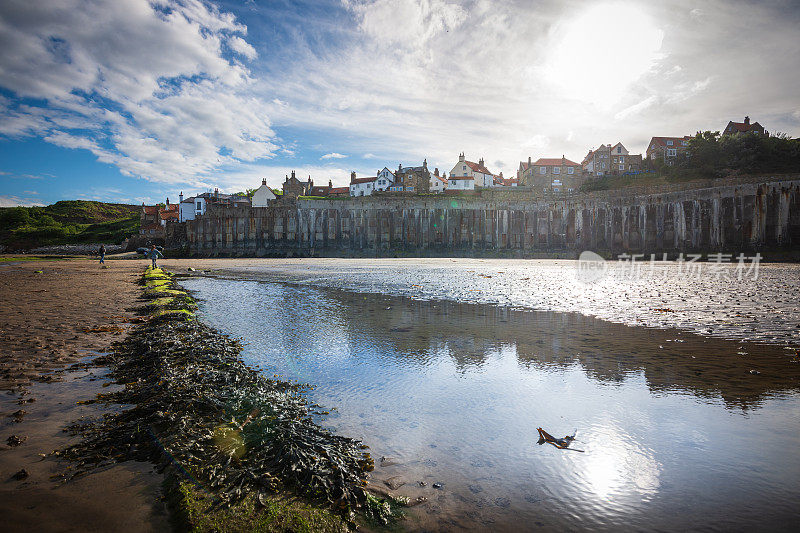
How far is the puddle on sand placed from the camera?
111 inches

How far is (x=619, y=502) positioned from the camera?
2881 millimetres

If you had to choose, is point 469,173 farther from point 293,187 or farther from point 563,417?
point 563,417

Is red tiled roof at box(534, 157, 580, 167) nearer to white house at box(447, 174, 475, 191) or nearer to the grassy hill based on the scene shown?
white house at box(447, 174, 475, 191)

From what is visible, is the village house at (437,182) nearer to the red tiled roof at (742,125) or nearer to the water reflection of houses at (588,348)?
the red tiled roof at (742,125)

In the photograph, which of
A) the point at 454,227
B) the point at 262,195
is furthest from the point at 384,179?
the point at 454,227

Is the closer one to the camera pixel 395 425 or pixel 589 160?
pixel 395 425

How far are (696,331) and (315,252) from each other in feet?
161

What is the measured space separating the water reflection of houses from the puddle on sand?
0.04 meters

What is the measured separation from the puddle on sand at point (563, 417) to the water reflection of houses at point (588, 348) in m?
0.04

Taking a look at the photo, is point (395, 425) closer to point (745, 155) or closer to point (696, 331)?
point (696, 331)


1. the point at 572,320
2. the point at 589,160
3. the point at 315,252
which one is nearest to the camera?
the point at 572,320

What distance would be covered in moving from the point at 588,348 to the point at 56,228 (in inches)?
4646

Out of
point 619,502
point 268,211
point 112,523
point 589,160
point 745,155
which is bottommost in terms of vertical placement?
point 619,502

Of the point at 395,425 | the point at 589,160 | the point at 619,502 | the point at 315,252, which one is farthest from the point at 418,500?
the point at 589,160
